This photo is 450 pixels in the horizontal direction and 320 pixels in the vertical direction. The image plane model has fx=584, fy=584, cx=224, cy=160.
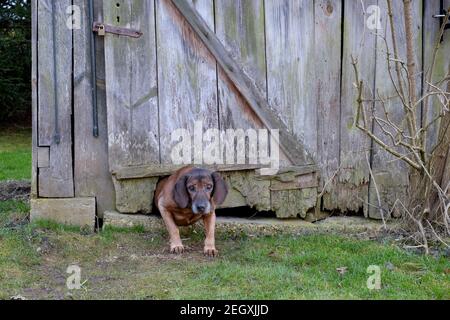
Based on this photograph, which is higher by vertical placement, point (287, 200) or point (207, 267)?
point (287, 200)

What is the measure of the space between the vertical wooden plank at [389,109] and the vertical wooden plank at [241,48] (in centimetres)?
128

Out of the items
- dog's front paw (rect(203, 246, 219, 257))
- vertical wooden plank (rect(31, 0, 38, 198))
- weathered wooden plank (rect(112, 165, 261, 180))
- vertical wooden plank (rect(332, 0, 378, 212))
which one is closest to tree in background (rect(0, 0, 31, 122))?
vertical wooden plank (rect(31, 0, 38, 198))

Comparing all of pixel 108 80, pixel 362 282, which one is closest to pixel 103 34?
pixel 108 80

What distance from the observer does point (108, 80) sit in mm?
5879

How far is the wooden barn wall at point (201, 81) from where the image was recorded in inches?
232

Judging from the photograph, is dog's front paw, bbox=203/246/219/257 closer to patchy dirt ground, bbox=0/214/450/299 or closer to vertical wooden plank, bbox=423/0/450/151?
patchy dirt ground, bbox=0/214/450/299

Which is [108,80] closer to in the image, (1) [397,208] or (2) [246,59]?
(2) [246,59]

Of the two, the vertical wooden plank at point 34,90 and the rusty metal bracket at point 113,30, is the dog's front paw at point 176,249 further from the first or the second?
the rusty metal bracket at point 113,30

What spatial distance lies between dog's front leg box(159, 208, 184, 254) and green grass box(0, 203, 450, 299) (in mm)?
96

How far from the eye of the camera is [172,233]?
553cm

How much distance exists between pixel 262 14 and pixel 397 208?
2.53 metres

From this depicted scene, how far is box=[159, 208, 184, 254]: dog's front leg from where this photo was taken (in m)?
5.44

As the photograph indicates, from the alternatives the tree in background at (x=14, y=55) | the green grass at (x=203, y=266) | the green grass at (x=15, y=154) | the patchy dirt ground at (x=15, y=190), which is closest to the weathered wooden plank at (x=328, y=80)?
the green grass at (x=203, y=266)
